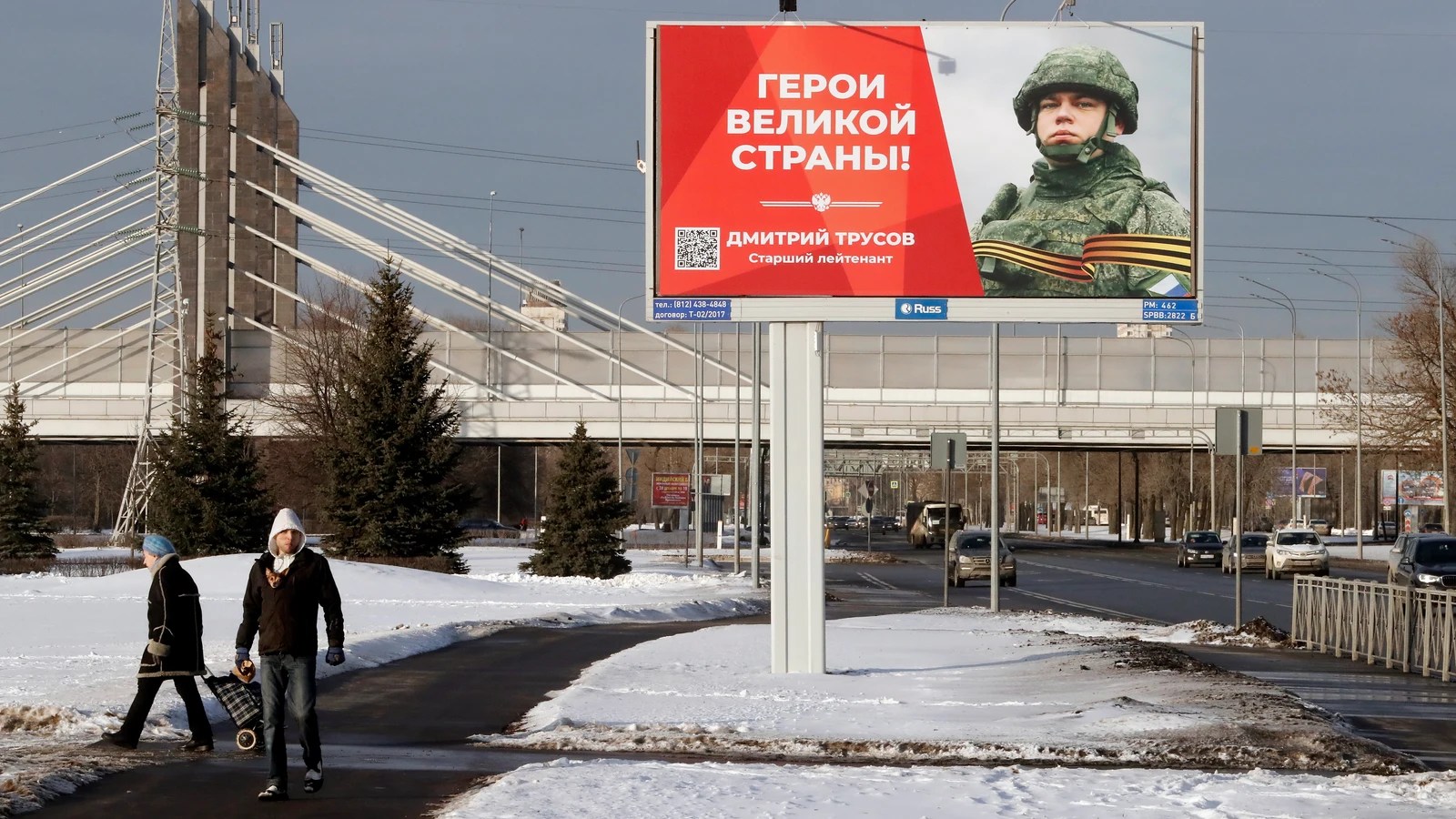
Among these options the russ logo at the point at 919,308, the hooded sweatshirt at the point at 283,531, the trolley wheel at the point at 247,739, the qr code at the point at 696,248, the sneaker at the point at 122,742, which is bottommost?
the sneaker at the point at 122,742

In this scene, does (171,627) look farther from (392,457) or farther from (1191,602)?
(392,457)

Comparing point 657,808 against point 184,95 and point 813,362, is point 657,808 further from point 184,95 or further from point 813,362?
point 184,95

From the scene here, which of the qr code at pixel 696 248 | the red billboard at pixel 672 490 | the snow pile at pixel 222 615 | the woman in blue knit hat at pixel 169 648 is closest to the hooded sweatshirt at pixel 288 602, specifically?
the snow pile at pixel 222 615

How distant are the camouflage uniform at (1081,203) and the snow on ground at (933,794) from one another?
24.7ft

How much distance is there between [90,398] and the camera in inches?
2960

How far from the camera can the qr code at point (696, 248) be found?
17984 millimetres

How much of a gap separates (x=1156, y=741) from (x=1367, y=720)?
337cm

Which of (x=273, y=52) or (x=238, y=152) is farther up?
(x=273, y=52)

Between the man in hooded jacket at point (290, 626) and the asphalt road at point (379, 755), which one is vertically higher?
the man in hooded jacket at point (290, 626)

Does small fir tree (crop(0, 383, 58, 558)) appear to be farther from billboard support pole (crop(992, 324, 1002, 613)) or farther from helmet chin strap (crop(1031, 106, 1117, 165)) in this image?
helmet chin strap (crop(1031, 106, 1117, 165))

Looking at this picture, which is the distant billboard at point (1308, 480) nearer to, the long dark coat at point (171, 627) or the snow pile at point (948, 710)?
the snow pile at point (948, 710)

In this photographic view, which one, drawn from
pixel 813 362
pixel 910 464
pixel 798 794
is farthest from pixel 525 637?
pixel 910 464

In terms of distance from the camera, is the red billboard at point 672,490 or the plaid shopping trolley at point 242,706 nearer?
the plaid shopping trolley at point 242,706

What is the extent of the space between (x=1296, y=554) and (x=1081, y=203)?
129ft
